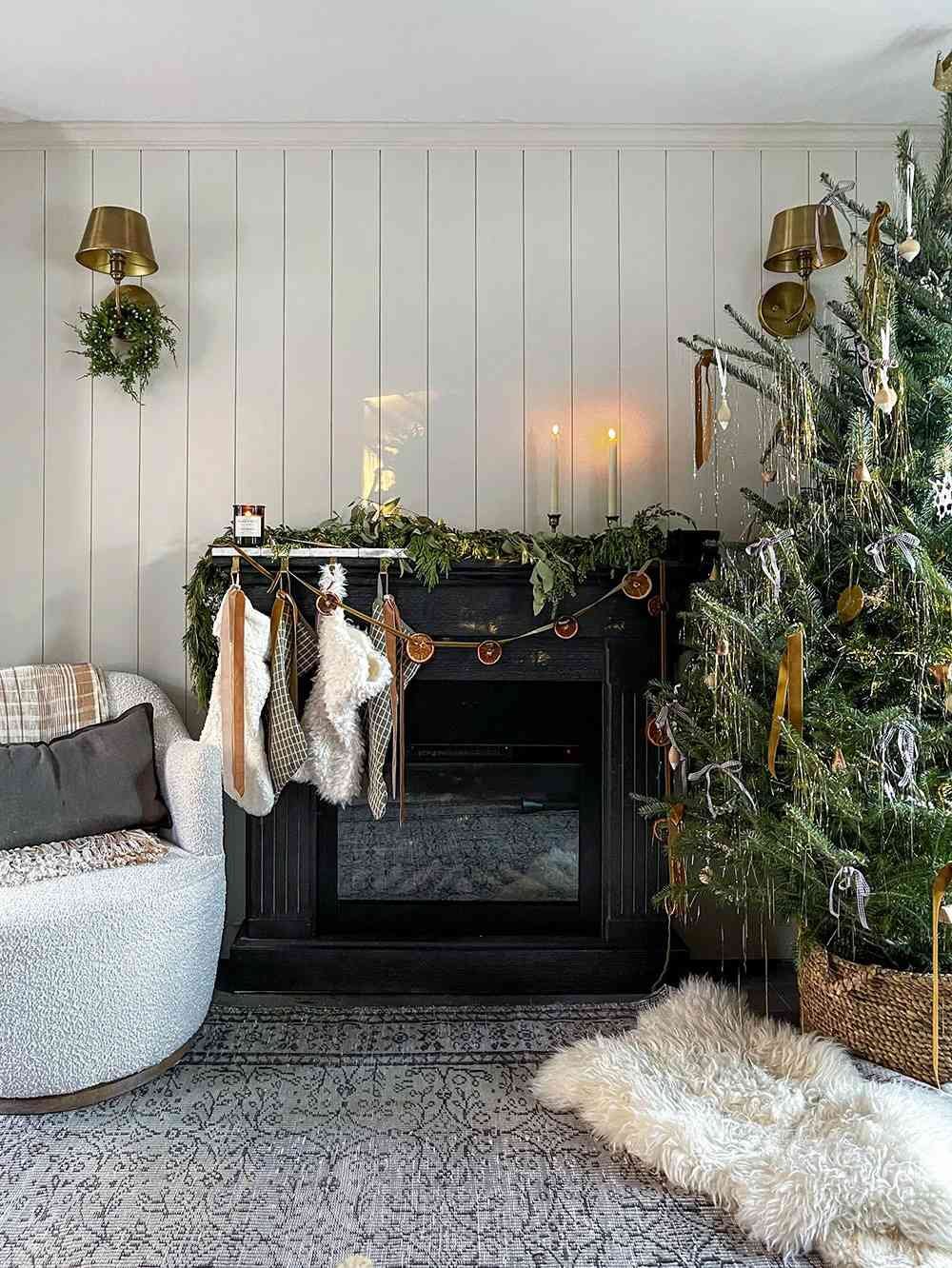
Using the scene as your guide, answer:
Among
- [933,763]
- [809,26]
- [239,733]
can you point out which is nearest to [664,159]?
[809,26]

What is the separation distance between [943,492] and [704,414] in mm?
999

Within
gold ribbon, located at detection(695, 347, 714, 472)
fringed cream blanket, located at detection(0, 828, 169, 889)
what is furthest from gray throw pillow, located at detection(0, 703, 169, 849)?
gold ribbon, located at detection(695, 347, 714, 472)

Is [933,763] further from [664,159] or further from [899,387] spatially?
[664,159]

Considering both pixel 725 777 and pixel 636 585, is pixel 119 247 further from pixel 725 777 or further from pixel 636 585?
pixel 725 777

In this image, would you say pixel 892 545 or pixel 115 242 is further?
pixel 115 242

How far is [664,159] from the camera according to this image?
273 cm

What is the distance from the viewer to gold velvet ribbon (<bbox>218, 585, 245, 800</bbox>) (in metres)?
2.28

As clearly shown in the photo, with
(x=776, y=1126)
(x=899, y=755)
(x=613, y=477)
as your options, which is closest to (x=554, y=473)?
(x=613, y=477)

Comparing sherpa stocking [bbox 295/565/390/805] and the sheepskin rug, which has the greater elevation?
sherpa stocking [bbox 295/565/390/805]

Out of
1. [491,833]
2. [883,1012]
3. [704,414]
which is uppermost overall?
[704,414]

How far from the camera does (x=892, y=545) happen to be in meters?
1.81

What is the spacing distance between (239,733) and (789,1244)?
1.62 meters

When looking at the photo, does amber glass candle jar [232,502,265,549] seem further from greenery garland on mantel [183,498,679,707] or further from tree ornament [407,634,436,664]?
tree ornament [407,634,436,664]

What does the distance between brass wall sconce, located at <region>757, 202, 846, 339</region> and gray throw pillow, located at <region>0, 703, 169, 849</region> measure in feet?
7.40
